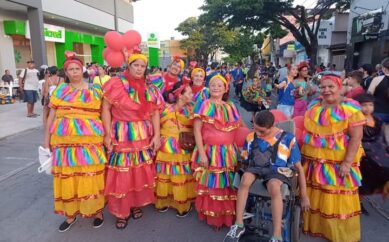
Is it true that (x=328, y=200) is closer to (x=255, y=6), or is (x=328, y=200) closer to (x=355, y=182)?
(x=355, y=182)

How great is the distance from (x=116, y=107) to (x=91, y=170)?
0.69 meters

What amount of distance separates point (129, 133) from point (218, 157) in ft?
3.13

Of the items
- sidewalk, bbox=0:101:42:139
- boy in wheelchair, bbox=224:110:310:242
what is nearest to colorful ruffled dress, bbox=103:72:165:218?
boy in wheelchair, bbox=224:110:310:242

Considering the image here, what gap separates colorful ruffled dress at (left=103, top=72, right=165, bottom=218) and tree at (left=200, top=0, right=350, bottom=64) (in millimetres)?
15549

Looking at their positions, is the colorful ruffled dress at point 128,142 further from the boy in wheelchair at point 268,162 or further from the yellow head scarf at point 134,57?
the boy in wheelchair at point 268,162

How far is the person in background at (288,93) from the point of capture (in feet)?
20.8

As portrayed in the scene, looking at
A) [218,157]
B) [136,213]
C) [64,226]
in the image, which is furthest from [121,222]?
[218,157]

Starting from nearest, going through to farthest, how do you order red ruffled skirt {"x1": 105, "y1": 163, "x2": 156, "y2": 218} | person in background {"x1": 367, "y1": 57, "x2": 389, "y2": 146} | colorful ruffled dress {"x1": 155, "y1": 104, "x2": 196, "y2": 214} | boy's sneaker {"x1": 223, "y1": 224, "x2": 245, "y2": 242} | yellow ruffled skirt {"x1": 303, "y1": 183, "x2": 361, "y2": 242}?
boy's sneaker {"x1": 223, "y1": 224, "x2": 245, "y2": 242}, yellow ruffled skirt {"x1": 303, "y1": 183, "x2": 361, "y2": 242}, red ruffled skirt {"x1": 105, "y1": 163, "x2": 156, "y2": 218}, colorful ruffled dress {"x1": 155, "y1": 104, "x2": 196, "y2": 214}, person in background {"x1": 367, "y1": 57, "x2": 389, "y2": 146}

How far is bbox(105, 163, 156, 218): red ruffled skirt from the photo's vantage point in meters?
3.34

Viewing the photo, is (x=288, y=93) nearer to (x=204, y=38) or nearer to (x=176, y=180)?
(x=176, y=180)

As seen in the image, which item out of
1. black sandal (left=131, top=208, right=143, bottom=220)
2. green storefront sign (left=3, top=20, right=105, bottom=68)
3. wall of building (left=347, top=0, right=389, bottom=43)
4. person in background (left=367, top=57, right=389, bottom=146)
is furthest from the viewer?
green storefront sign (left=3, top=20, right=105, bottom=68)

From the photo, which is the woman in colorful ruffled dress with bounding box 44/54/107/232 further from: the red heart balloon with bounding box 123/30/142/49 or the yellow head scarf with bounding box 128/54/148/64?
the red heart balloon with bounding box 123/30/142/49

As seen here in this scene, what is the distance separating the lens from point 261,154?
9.42 ft

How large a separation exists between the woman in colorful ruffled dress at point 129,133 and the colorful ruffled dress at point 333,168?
5.38 ft
